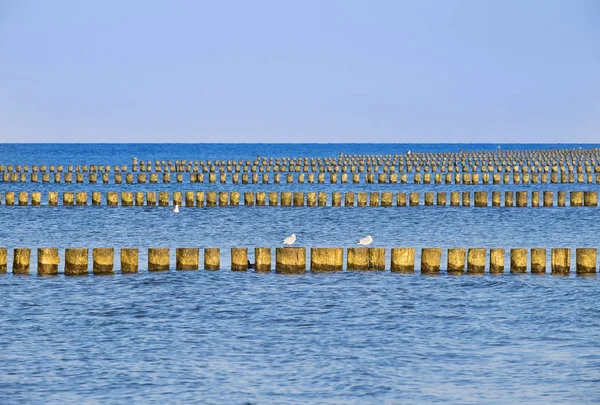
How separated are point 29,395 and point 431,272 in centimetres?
1486

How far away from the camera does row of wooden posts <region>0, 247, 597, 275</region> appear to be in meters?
30.1

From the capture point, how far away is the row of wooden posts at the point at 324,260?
98.6 feet

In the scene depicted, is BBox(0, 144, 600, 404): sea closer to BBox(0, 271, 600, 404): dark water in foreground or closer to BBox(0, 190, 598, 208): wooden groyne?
BBox(0, 271, 600, 404): dark water in foreground

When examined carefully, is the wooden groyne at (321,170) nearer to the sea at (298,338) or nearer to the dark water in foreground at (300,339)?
the sea at (298,338)

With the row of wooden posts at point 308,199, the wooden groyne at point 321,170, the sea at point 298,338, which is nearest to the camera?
the sea at point 298,338

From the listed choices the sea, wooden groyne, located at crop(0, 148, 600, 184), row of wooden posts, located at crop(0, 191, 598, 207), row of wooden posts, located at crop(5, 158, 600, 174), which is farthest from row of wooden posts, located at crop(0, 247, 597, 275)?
row of wooden posts, located at crop(5, 158, 600, 174)

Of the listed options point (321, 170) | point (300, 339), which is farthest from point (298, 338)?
point (321, 170)

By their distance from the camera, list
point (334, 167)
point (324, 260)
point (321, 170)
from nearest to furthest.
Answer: point (324, 260), point (334, 167), point (321, 170)

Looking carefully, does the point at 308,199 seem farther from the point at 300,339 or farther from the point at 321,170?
the point at 321,170

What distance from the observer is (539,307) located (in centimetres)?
2522

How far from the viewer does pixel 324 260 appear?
99.3 ft

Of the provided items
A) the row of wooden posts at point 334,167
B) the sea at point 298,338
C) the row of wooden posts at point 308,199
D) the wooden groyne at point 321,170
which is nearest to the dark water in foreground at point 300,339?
the sea at point 298,338

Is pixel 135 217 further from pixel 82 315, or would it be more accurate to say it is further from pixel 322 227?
pixel 82 315

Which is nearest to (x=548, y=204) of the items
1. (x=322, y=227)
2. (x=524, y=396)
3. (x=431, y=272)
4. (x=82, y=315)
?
(x=322, y=227)
